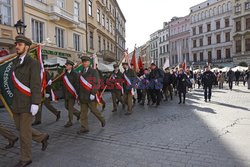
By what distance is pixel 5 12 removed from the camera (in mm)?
15695

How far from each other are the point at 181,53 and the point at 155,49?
945 inches

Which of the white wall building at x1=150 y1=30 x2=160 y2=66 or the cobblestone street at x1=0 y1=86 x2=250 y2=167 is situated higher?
the white wall building at x1=150 y1=30 x2=160 y2=66

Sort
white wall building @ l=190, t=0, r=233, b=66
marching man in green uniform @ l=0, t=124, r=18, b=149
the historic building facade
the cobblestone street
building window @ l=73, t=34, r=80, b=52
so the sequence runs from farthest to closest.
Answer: white wall building @ l=190, t=0, r=233, b=66 → the historic building facade → building window @ l=73, t=34, r=80, b=52 → marching man in green uniform @ l=0, t=124, r=18, b=149 → the cobblestone street

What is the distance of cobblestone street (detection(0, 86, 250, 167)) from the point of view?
3990 millimetres

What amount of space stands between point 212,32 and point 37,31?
4426 centimetres

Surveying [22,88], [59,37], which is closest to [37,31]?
[59,37]

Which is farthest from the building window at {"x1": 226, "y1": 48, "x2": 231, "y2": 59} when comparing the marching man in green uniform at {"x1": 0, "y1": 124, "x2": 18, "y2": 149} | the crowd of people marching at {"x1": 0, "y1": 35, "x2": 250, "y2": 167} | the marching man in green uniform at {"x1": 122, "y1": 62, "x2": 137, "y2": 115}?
the marching man in green uniform at {"x1": 0, "y1": 124, "x2": 18, "y2": 149}

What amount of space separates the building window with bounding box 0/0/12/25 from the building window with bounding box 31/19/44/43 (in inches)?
96.8

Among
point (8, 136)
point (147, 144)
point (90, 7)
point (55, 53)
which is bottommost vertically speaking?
point (147, 144)

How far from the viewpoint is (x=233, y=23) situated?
46188 mm

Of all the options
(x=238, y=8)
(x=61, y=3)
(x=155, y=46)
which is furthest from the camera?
(x=155, y=46)

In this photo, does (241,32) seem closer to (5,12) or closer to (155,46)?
(5,12)

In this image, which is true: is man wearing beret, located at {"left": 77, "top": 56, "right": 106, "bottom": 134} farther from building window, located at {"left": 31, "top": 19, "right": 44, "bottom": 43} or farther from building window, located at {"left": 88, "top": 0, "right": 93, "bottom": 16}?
building window, located at {"left": 88, "top": 0, "right": 93, "bottom": 16}

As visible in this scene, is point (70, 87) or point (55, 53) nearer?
point (70, 87)
